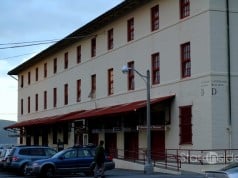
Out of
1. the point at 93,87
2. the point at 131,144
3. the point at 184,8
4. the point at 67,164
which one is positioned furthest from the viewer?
the point at 93,87

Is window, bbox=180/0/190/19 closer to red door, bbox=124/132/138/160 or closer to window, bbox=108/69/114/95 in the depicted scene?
red door, bbox=124/132/138/160

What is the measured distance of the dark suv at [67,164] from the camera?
89.1 feet

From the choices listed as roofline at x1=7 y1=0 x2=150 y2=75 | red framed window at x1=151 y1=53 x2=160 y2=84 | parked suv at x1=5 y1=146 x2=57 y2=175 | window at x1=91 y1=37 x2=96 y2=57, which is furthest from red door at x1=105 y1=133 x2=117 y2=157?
parked suv at x1=5 y1=146 x2=57 y2=175

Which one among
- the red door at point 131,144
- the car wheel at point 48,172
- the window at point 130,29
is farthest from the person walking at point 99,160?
the window at point 130,29

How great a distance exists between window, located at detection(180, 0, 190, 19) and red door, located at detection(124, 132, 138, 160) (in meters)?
9.11

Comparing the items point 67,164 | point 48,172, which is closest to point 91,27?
point 67,164

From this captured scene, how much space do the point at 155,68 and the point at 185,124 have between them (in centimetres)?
531

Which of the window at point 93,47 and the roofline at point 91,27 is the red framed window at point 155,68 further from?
the window at point 93,47

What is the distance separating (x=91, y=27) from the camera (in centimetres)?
4512

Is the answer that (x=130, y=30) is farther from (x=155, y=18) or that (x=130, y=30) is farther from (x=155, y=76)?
(x=155, y=76)

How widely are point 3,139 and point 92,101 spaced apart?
74588 mm

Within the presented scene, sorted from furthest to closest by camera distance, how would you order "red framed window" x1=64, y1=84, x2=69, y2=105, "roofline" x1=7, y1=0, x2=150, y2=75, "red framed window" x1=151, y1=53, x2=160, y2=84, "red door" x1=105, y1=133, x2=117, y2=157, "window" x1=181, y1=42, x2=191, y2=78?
"red framed window" x1=64, y1=84, x2=69, y2=105, "red door" x1=105, y1=133, x2=117, y2=157, "roofline" x1=7, y1=0, x2=150, y2=75, "red framed window" x1=151, y1=53, x2=160, y2=84, "window" x1=181, y1=42, x2=191, y2=78

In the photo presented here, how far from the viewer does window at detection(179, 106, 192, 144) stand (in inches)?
1224

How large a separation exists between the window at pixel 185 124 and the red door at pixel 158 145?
2176 mm
